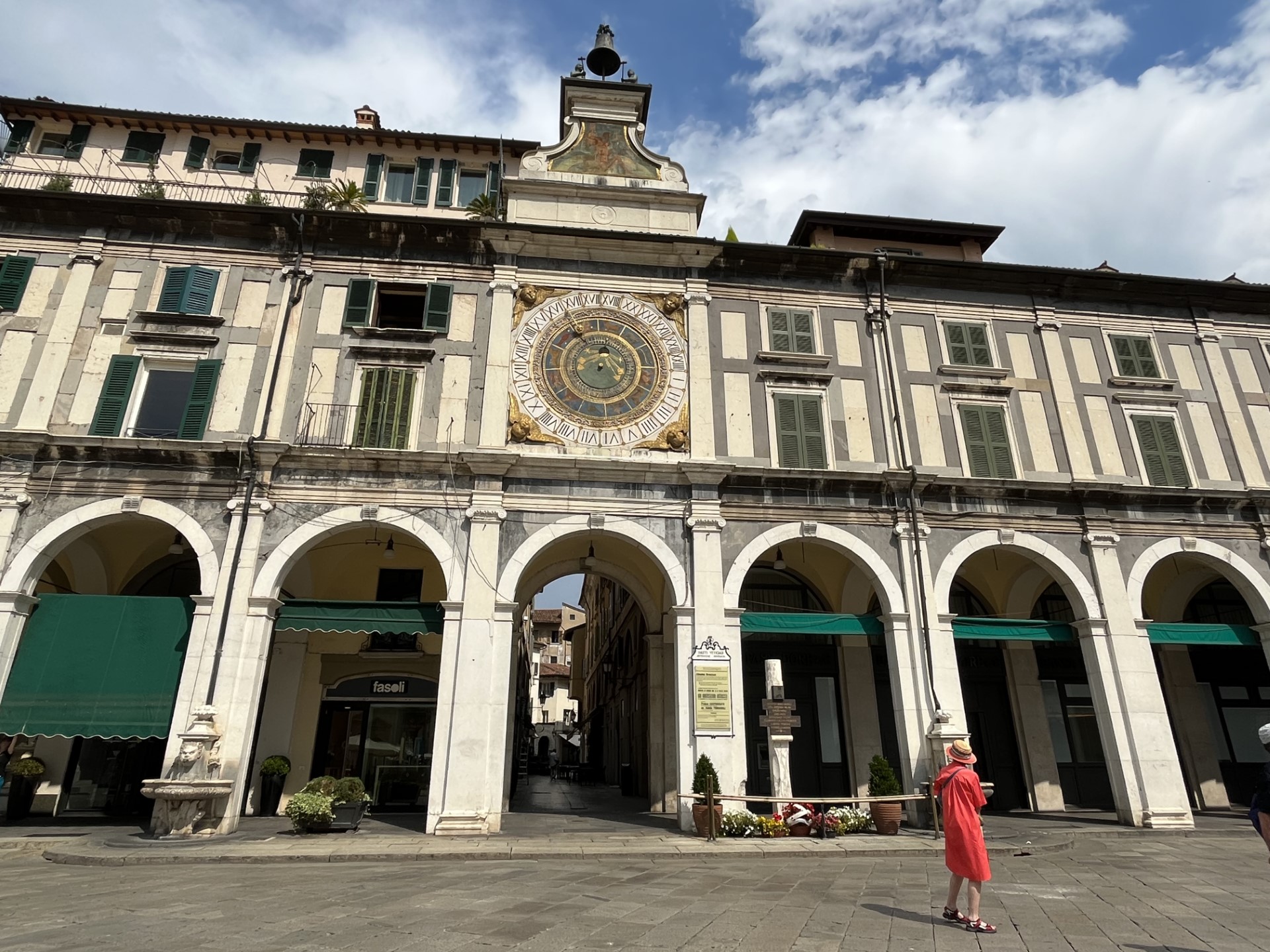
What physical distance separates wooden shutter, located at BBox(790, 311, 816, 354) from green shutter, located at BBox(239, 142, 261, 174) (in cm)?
1694

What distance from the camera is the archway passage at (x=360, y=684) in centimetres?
1892

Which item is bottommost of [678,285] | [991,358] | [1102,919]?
[1102,919]

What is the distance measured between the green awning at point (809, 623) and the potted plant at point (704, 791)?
314 cm

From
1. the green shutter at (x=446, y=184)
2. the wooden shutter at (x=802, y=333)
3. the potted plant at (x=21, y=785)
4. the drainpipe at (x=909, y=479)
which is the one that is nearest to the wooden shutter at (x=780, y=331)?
the wooden shutter at (x=802, y=333)

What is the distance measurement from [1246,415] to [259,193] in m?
28.2

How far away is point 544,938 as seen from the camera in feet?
23.2

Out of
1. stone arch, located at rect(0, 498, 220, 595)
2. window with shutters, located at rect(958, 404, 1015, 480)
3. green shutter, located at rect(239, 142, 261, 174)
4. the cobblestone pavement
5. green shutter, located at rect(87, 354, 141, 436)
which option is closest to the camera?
the cobblestone pavement

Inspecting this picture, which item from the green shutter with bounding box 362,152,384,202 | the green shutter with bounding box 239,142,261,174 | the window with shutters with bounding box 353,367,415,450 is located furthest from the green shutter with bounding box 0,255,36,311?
the green shutter with bounding box 362,152,384,202

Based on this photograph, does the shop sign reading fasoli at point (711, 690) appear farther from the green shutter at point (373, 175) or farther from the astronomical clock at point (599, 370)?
the green shutter at point (373, 175)

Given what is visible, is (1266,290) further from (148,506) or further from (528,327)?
(148,506)

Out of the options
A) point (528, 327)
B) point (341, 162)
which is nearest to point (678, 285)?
point (528, 327)

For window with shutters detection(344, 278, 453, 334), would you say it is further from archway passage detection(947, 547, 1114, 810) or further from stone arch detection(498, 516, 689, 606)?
archway passage detection(947, 547, 1114, 810)

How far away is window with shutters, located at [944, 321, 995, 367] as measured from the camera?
66.7ft

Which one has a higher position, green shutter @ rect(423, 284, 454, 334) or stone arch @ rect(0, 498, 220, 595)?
green shutter @ rect(423, 284, 454, 334)
